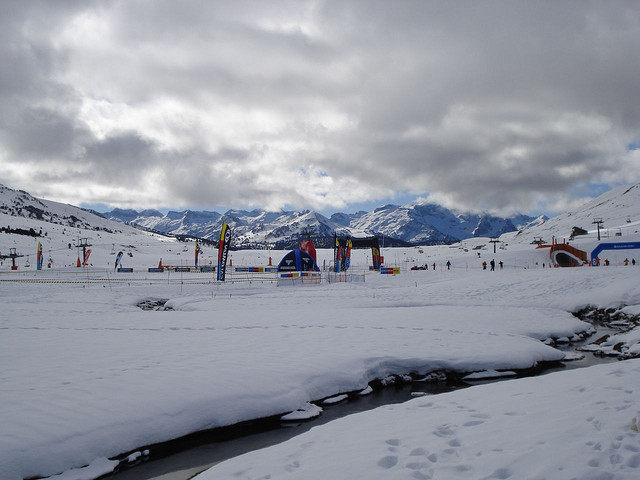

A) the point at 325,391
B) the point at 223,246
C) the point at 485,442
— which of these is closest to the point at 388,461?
the point at 485,442

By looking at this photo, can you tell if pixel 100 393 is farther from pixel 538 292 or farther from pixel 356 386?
pixel 538 292

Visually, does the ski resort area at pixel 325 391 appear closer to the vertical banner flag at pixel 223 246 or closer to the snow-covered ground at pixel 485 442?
the snow-covered ground at pixel 485 442

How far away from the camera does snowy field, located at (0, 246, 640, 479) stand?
213 inches

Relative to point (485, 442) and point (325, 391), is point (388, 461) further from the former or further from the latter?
point (325, 391)

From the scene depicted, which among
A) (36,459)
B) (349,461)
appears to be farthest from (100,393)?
(349,461)

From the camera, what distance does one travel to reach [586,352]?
14875mm

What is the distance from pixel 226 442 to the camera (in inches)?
311

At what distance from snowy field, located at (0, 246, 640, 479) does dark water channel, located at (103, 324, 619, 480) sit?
0.26m

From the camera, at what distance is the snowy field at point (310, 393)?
540 cm

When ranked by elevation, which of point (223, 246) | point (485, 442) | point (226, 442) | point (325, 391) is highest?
point (223, 246)

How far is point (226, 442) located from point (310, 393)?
2546 mm

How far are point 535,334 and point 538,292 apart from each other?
43.4 feet

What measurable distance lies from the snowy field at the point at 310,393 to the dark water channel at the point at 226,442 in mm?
264

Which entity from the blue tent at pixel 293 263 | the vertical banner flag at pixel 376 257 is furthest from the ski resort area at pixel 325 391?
the vertical banner flag at pixel 376 257
